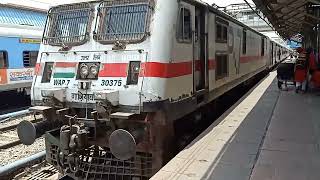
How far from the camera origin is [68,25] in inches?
280

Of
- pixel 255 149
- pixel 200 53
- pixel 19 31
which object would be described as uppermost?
pixel 19 31

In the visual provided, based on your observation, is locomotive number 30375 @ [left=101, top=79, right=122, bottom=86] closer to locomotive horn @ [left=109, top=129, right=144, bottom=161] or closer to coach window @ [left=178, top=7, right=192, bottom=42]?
locomotive horn @ [left=109, top=129, right=144, bottom=161]

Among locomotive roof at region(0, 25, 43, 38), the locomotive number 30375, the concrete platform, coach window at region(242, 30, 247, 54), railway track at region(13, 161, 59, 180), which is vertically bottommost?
railway track at region(13, 161, 59, 180)

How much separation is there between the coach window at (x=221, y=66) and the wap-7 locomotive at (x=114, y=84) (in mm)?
2063

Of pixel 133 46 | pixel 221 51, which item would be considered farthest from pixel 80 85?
pixel 221 51

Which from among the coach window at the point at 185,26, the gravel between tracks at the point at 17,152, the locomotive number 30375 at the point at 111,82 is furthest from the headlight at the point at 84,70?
the gravel between tracks at the point at 17,152

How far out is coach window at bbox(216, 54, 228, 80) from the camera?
30.4 feet

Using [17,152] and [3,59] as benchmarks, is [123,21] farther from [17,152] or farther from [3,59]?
[3,59]

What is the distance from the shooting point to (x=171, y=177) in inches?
210

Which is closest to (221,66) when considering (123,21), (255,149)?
(255,149)

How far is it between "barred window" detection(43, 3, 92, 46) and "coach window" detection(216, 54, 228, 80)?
11.2 feet

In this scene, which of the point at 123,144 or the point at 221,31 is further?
the point at 221,31

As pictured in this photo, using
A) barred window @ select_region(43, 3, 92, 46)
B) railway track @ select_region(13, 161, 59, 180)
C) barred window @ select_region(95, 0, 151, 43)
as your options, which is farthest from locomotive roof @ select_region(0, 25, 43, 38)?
barred window @ select_region(95, 0, 151, 43)

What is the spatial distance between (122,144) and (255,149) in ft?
7.40
